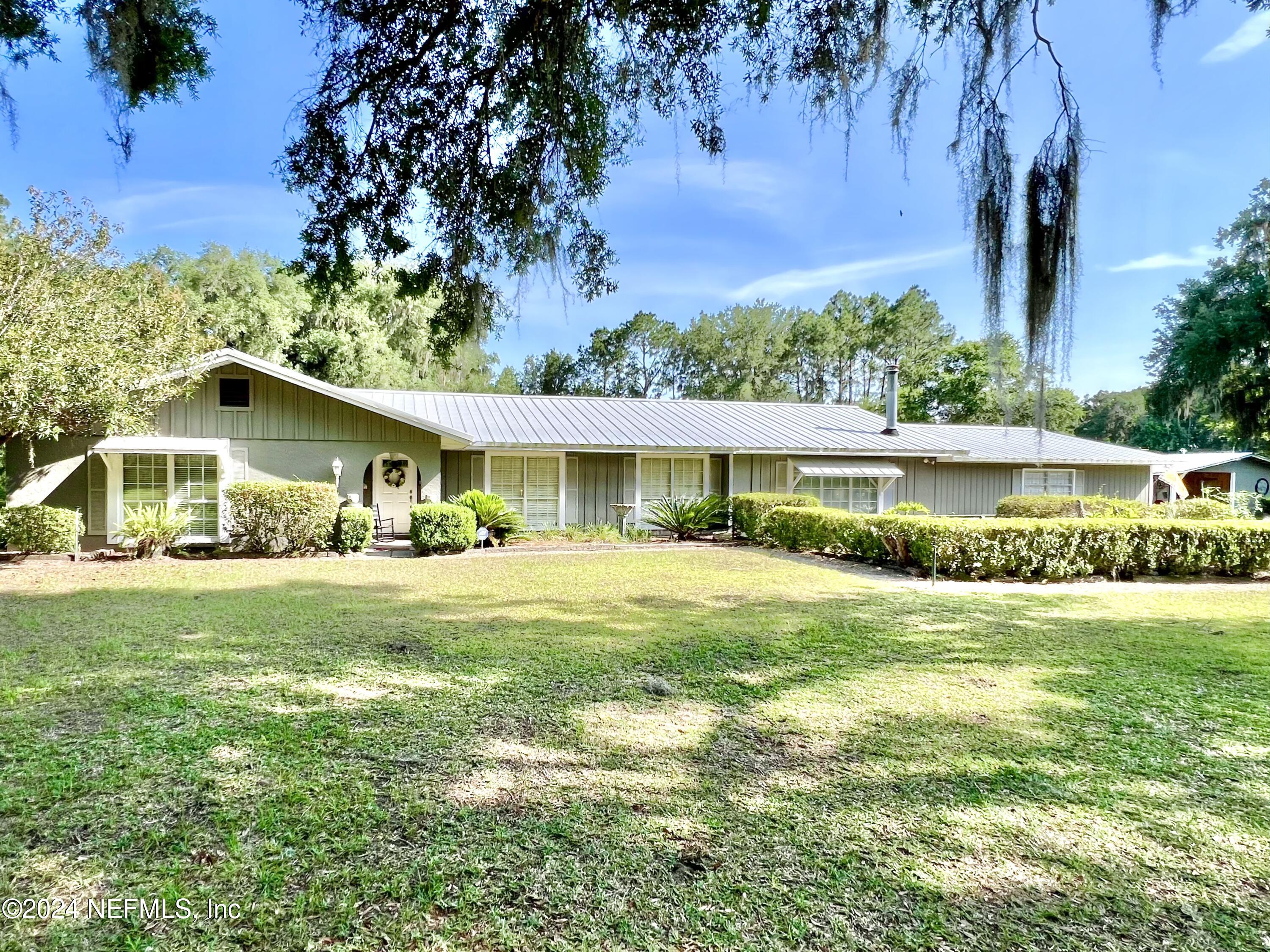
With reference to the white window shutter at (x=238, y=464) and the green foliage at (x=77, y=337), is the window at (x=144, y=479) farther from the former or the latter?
the white window shutter at (x=238, y=464)

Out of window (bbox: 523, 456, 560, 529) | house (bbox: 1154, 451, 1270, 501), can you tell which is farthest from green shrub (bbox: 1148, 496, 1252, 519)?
window (bbox: 523, 456, 560, 529)

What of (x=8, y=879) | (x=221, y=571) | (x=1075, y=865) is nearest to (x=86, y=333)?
(x=221, y=571)

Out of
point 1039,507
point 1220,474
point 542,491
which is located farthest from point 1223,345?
point 1220,474

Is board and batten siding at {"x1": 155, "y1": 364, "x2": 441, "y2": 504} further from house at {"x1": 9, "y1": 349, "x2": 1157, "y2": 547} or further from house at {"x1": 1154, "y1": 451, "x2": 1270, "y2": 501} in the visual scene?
house at {"x1": 1154, "y1": 451, "x2": 1270, "y2": 501}

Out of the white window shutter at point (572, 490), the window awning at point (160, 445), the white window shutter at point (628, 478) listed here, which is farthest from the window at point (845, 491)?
the window awning at point (160, 445)

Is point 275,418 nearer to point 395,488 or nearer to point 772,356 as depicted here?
point 395,488

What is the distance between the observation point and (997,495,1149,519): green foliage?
13.7m

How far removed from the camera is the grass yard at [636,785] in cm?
206

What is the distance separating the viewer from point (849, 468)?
54.3ft

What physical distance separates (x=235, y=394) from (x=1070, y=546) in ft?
48.7

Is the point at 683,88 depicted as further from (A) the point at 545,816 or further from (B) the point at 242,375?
(B) the point at 242,375

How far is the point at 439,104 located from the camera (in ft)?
11.9

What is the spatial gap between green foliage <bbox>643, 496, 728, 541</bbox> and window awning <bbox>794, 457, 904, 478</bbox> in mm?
2601

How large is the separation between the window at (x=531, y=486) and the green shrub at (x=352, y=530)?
376 cm
